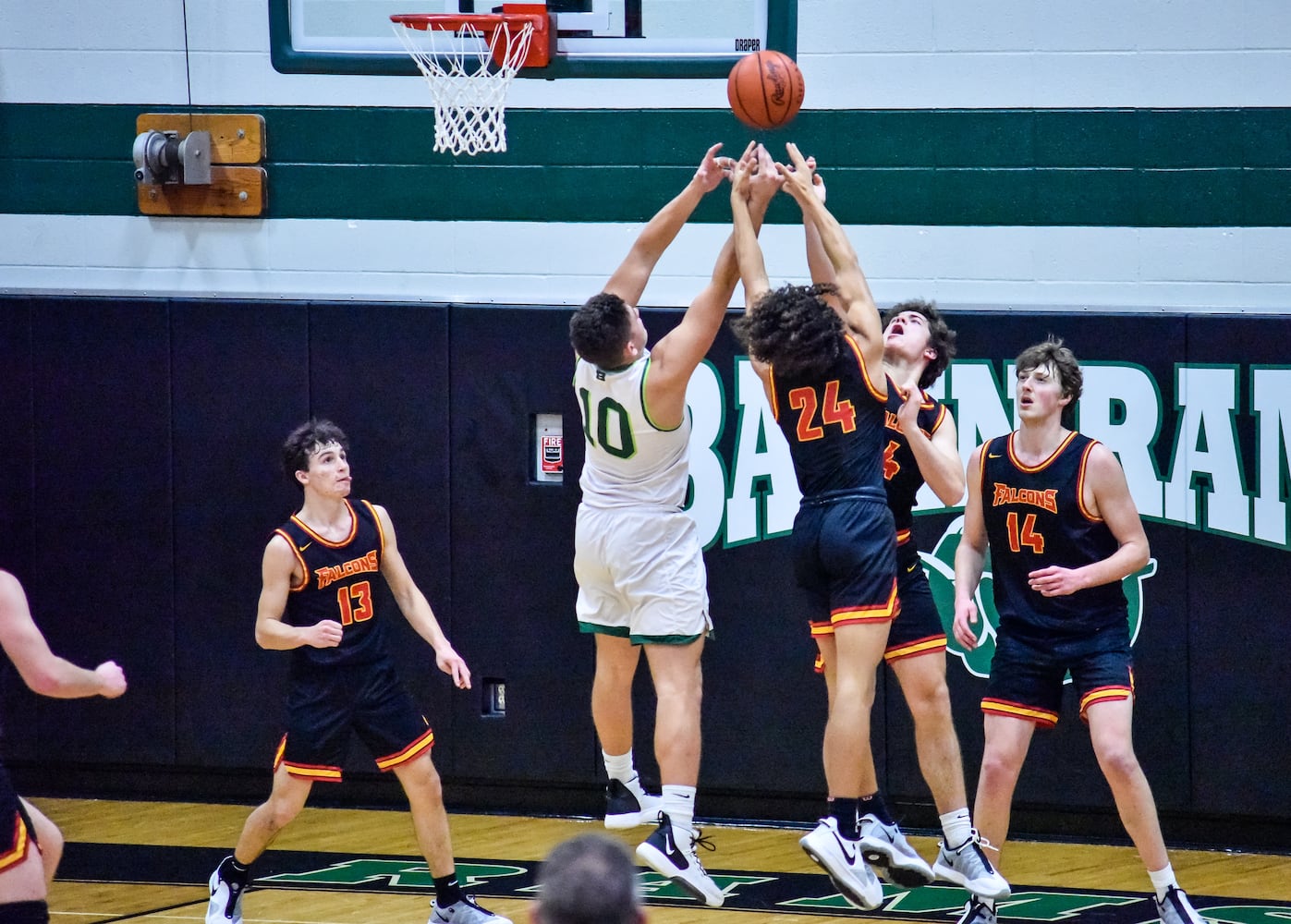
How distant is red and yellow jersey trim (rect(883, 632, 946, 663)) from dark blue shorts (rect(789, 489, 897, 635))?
0.40 metres

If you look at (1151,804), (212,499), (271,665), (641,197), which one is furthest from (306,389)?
(1151,804)

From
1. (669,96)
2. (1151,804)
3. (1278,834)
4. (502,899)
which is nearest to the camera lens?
(1151,804)

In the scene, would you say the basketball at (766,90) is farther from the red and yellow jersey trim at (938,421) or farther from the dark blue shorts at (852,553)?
the dark blue shorts at (852,553)

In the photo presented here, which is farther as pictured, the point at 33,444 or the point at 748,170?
the point at 33,444

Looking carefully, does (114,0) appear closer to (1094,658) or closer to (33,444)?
(33,444)

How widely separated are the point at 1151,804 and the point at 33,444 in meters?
5.88

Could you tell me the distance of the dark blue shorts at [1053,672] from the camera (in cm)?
573

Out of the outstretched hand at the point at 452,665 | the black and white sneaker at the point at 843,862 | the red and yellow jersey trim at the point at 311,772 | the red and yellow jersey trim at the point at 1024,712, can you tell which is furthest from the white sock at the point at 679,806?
the red and yellow jersey trim at the point at 311,772

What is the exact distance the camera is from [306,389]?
8234 millimetres

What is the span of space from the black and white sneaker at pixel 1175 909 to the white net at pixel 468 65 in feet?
13.6

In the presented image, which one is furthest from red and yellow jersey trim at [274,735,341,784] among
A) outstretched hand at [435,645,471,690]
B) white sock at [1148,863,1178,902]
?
white sock at [1148,863,1178,902]

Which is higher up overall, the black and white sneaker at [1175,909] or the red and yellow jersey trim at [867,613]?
the red and yellow jersey trim at [867,613]

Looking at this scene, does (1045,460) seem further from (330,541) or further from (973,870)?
(330,541)

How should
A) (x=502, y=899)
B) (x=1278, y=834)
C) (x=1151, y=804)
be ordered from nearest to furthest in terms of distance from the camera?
(x=1151, y=804), (x=502, y=899), (x=1278, y=834)
